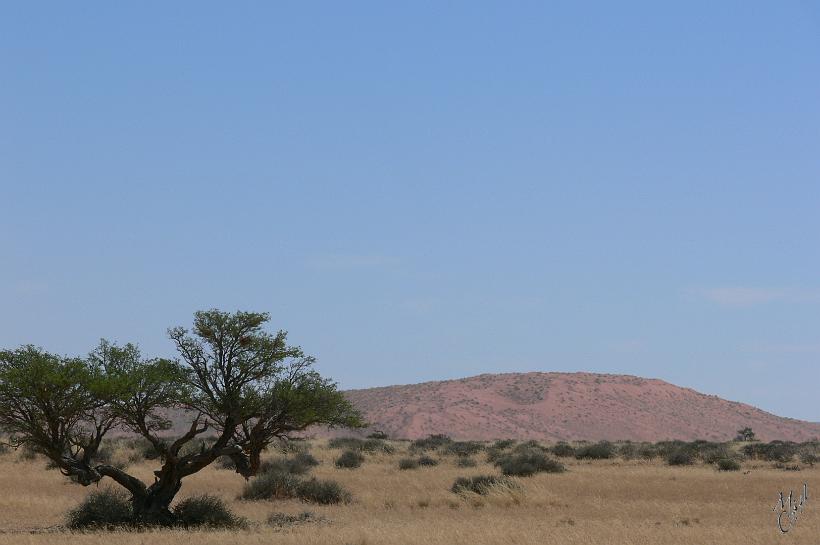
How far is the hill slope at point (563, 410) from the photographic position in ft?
423

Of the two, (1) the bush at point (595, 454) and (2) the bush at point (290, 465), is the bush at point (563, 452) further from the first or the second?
(2) the bush at point (290, 465)

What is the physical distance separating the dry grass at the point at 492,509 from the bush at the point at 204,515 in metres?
0.75

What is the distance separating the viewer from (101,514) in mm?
24484

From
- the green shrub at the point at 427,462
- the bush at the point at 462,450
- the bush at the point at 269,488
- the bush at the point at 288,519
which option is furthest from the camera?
the bush at the point at 462,450

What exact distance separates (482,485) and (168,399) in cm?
1306

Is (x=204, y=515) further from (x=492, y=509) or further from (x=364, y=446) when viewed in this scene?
(x=364, y=446)

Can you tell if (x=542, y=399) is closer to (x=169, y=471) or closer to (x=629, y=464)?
(x=629, y=464)

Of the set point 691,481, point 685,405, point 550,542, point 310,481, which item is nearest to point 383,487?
point 310,481

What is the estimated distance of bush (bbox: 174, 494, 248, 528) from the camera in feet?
81.2

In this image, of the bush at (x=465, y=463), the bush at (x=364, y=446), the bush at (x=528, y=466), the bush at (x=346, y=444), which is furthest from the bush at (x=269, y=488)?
the bush at (x=346, y=444)

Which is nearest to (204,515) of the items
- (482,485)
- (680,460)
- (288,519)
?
(288,519)

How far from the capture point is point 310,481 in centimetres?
3431

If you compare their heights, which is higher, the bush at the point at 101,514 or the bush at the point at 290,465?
the bush at the point at 290,465

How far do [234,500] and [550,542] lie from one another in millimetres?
15473
